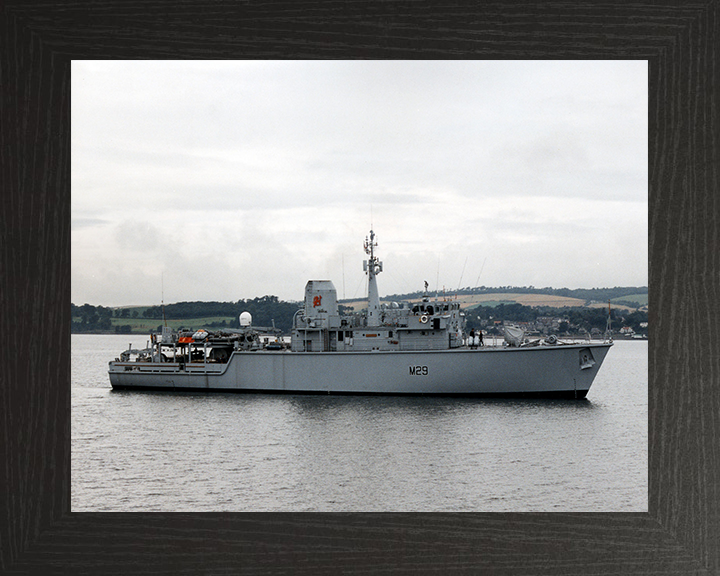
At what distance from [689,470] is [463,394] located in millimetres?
13550

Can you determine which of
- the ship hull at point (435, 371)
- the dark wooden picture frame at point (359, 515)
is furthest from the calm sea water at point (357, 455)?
the dark wooden picture frame at point (359, 515)

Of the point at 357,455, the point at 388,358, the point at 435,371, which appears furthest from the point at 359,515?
the point at 388,358

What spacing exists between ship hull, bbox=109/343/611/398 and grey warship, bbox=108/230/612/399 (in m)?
0.02

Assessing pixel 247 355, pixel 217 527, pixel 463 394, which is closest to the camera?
pixel 217 527

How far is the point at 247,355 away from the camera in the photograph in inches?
640

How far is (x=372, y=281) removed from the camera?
16.9m

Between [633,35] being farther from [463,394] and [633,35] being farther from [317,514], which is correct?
[463,394]

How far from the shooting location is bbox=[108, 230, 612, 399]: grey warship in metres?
14.6

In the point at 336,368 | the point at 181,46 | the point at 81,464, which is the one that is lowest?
A: the point at 81,464

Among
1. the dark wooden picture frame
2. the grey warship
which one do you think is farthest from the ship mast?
the dark wooden picture frame

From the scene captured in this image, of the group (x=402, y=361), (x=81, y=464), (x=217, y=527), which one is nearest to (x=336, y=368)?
(x=402, y=361)

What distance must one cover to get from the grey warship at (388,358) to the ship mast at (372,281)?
23 mm

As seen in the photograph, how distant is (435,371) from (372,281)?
3064 mm

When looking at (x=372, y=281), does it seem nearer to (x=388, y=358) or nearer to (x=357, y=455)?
(x=388, y=358)
